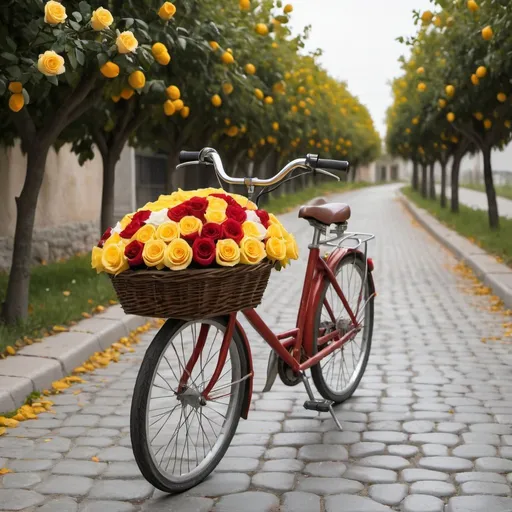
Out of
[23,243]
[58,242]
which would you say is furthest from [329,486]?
[58,242]

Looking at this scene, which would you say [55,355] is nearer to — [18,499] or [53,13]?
[53,13]

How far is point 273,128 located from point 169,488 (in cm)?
1343

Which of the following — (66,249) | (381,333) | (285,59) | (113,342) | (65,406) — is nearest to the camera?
(65,406)

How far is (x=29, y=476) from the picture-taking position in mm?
3922

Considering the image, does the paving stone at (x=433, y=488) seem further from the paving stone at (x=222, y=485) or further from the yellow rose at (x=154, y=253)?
the yellow rose at (x=154, y=253)

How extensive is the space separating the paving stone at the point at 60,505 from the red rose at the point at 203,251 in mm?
1102

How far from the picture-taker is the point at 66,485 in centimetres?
381

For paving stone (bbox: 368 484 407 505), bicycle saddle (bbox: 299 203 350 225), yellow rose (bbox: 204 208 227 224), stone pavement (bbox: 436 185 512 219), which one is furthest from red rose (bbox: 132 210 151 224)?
stone pavement (bbox: 436 185 512 219)

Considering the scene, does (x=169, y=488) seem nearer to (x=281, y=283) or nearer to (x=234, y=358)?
(x=234, y=358)

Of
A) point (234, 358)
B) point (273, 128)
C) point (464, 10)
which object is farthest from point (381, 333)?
point (273, 128)

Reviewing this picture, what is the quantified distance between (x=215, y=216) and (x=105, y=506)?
4.01 ft

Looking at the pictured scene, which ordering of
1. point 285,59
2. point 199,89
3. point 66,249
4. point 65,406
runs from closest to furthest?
point 65,406 → point 199,89 → point 66,249 → point 285,59

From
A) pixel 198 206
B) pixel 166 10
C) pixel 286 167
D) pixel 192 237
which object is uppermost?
pixel 166 10

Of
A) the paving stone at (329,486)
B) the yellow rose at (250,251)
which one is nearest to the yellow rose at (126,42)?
the yellow rose at (250,251)
